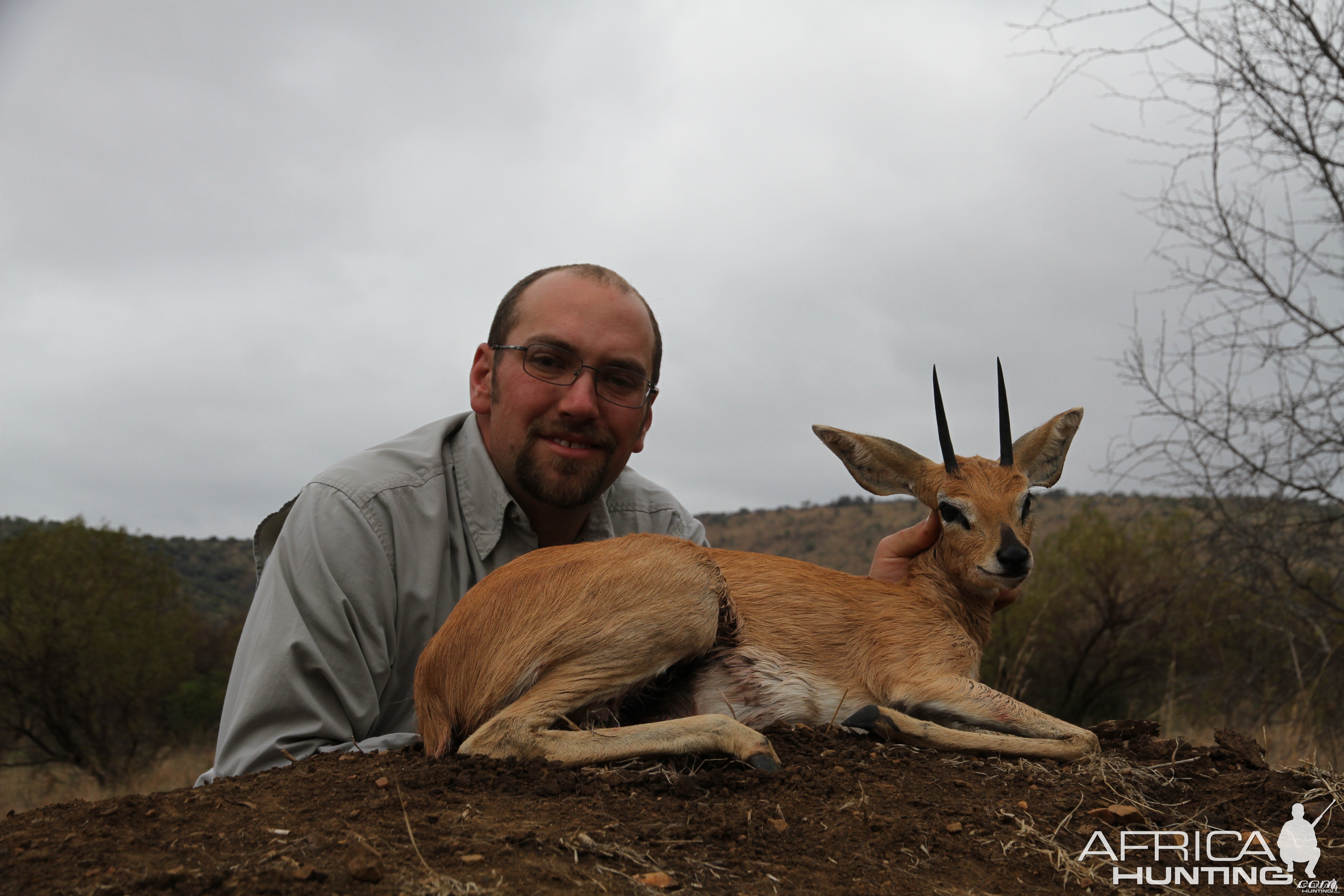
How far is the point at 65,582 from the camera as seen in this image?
18141 millimetres

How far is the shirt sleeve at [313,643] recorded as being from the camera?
4.08 metres

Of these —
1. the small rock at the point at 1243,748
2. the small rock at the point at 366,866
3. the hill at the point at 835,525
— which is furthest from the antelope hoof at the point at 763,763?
the hill at the point at 835,525

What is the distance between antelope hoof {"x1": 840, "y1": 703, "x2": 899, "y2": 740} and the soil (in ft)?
0.66

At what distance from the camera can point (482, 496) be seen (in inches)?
207

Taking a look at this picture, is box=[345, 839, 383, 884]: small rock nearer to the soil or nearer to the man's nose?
the soil

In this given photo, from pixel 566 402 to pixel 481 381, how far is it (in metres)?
0.94

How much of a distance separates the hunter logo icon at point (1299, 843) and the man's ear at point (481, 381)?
439 centimetres

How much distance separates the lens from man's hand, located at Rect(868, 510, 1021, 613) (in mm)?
5137

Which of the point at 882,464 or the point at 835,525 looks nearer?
the point at 882,464

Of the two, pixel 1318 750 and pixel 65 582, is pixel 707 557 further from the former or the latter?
pixel 65 582

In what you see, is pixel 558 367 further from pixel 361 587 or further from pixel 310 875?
pixel 310 875

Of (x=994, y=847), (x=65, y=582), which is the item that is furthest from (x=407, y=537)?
(x=65, y=582)

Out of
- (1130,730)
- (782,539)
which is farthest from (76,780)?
(782,539)

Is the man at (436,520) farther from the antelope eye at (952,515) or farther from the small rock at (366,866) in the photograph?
the small rock at (366,866)
